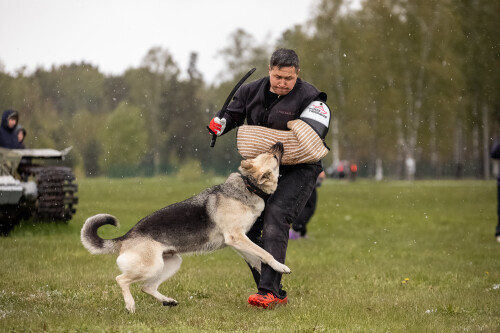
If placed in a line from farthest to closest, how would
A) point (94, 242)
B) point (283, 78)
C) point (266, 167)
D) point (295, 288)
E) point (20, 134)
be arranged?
point (20, 134) → point (295, 288) → point (266, 167) → point (283, 78) → point (94, 242)

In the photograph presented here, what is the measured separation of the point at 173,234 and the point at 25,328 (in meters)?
1.44

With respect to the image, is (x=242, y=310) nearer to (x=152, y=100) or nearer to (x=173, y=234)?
(x=173, y=234)

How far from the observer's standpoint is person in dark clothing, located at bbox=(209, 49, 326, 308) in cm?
570

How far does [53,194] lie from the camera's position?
12.5 metres

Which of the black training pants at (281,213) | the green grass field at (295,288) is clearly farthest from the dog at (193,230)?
the green grass field at (295,288)

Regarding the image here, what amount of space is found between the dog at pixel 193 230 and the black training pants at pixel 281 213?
0.10 meters

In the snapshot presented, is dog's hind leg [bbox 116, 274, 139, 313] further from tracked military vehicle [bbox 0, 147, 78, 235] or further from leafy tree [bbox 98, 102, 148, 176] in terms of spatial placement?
leafy tree [bbox 98, 102, 148, 176]

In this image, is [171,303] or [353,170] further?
[353,170]

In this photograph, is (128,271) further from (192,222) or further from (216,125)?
(216,125)

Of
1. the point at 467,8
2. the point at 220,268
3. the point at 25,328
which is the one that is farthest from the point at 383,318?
the point at 467,8

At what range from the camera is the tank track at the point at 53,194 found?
40.4 ft

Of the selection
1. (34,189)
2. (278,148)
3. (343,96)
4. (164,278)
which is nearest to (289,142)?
(278,148)

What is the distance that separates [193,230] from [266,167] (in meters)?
0.88

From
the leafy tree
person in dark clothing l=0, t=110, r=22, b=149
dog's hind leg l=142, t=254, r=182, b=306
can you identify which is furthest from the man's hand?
the leafy tree
